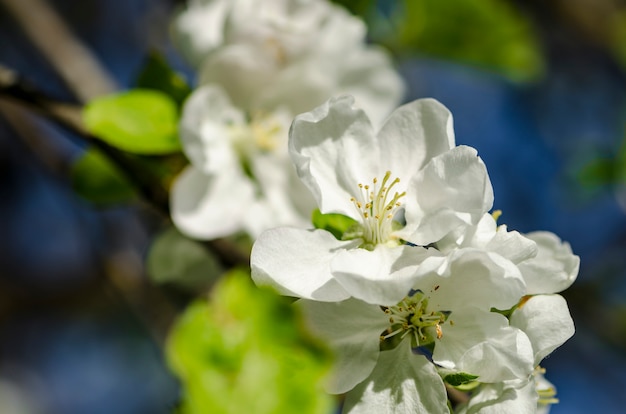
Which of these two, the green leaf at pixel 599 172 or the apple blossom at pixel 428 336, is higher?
the apple blossom at pixel 428 336

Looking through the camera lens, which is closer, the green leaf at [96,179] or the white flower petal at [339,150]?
the white flower petal at [339,150]

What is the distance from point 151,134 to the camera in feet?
4.00

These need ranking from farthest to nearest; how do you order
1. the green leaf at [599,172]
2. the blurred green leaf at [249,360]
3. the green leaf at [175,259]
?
the green leaf at [599,172]
the green leaf at [175,259]
the blurred green leaf at [249,360]

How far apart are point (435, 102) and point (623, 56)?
2.04 metres

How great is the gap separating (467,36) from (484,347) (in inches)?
57.2

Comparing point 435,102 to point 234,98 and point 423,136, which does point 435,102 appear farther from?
point 234,98

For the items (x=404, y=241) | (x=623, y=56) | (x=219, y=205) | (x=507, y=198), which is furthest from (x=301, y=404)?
(x=507, y=198)

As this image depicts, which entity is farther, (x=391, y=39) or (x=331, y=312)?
(x=391, y=39)

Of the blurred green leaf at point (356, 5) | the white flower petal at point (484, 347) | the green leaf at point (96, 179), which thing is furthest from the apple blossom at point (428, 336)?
the blurred green leaf at point (356, 5)

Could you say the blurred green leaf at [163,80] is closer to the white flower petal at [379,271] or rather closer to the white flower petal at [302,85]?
the white flower petal at [302,85]

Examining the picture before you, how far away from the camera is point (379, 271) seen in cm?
75

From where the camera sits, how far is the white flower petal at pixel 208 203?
1202 millimetres

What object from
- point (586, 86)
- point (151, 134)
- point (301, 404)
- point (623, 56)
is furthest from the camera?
point (586, 86)

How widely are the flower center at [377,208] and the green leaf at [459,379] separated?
16cm
